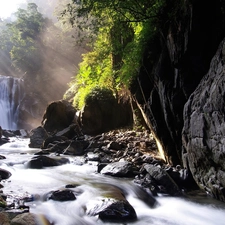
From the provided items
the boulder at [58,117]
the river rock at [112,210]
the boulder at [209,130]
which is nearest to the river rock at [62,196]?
the river rock at [112,210]

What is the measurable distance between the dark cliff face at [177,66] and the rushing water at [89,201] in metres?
2.12

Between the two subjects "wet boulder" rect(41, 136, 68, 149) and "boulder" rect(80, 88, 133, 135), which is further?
"boulder" rect(80, 88, 133, 135)

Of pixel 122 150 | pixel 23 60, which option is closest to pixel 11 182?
pixel 122 150

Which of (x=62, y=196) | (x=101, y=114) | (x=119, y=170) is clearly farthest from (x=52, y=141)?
(x=62, y=196)

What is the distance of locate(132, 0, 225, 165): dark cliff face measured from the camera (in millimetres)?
6770

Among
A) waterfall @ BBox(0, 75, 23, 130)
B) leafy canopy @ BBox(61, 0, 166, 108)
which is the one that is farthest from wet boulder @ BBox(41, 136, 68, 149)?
waterfall @ BBox(0, 75, 23, 130)

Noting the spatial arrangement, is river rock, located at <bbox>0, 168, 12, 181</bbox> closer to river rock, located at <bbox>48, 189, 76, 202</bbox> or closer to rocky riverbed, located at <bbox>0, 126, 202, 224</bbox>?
rocky riverbed, located at <bbox>0, 126, 202, 224</bbox>

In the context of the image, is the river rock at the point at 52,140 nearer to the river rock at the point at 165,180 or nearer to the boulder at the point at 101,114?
the boulder at the point at 101,114

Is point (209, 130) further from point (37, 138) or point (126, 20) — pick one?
point (37, 138)

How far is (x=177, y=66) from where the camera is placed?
7.46 metres

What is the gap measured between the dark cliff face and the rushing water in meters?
2.12

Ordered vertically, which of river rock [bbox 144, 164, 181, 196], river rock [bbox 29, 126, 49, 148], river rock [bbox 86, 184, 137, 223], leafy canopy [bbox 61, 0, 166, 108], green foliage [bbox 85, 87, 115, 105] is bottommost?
river rock [bbox 29, 126, 49, 148]

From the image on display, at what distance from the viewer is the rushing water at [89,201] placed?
5363 millimetres

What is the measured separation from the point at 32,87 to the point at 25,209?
30580mm
